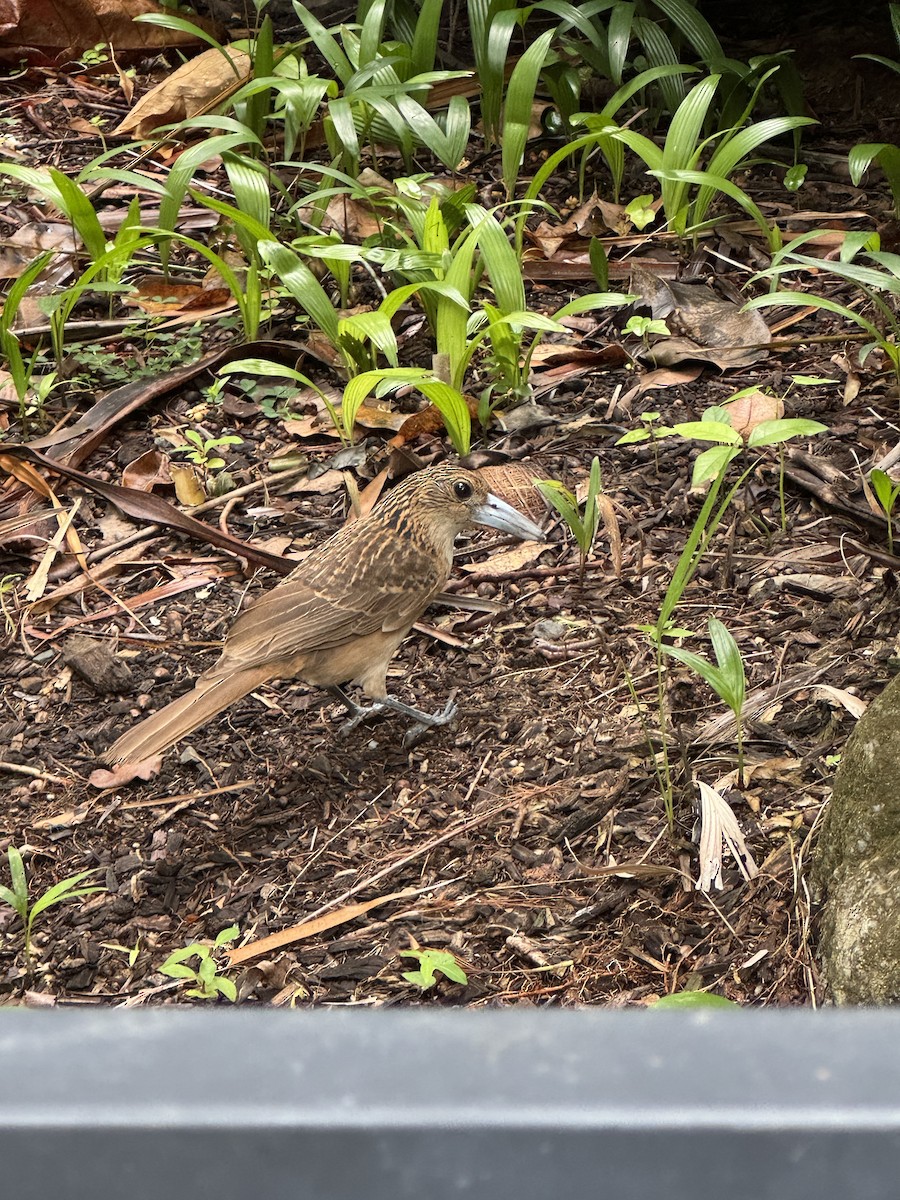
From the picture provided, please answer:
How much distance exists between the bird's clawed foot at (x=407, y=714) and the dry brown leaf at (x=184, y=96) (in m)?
3.95

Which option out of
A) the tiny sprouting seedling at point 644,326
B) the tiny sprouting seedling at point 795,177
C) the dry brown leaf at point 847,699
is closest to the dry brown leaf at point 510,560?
the tiny sprouting seedling at point 644,326

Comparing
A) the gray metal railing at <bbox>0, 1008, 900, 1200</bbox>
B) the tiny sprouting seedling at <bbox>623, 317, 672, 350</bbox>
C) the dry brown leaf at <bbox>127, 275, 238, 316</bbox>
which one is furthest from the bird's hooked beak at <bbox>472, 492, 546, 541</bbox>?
the gray metal railing at <bbox>0, 1008, 900, 1200</bbox>

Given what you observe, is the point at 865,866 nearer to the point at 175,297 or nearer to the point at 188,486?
the point at 188,486

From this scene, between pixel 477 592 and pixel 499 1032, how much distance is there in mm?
3736

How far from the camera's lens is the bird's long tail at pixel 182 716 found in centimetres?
352

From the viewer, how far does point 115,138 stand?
6.99 metres

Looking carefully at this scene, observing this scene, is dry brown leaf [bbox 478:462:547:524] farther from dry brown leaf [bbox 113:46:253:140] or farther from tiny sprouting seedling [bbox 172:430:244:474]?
dry brown leaf [bbox 113:46:253:140]

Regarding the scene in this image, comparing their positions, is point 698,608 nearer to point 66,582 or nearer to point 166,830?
point 166,830

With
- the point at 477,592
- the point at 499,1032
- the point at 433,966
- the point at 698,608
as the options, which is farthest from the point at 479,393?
the point at 499,1032

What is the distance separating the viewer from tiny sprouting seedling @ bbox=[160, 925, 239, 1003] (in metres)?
3.00

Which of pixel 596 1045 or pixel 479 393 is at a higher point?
pixel 596 1045

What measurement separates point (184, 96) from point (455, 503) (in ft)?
12.1

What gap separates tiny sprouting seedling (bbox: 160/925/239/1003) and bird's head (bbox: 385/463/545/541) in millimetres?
1558

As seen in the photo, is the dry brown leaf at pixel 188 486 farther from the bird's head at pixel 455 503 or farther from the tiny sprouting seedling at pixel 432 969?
the tiny sprouting seedling at pixel 432 969
